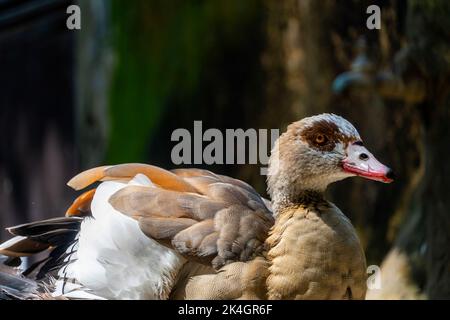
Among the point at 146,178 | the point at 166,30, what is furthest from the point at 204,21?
the point at 146,178

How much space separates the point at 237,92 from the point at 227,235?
1.12 m

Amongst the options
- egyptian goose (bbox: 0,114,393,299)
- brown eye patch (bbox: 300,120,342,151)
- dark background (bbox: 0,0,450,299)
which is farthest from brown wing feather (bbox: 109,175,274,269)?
dark background (bbox: 0,0,450,299)

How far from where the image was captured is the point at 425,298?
8.17 feet

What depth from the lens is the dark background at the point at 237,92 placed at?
2.59m

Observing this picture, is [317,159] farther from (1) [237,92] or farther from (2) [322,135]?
(1) [237,92]

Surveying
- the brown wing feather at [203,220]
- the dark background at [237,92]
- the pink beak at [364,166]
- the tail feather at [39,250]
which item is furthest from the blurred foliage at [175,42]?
the pink beak at [364,166]

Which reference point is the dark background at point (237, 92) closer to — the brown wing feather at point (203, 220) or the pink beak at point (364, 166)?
the brown wing feather at point (203, 220)

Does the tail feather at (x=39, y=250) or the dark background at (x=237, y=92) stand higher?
the dark background at (x=237, y=92)

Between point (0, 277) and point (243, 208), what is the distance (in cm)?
65

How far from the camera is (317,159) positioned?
6.35 feet

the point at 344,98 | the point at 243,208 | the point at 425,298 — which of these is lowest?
the point at 425,298

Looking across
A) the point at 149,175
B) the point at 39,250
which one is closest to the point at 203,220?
the point at 149,175
